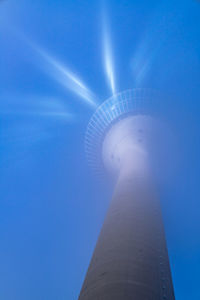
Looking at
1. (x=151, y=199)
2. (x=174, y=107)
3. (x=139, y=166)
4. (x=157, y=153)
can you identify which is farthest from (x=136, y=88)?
(x=151, y=199)

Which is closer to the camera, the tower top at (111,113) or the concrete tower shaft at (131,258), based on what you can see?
the concrete tower shaft at (131,258)

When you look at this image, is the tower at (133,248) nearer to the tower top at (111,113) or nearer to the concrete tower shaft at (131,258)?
the concrete tower shaft at (131,258)

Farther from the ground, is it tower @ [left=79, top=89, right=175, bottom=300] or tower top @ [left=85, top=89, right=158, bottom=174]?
tower top @ [left=85, top=89, right=158, bottom=174]

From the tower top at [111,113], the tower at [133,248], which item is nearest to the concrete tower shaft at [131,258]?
the tower at [133,248]

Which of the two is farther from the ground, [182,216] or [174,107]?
[174,107]

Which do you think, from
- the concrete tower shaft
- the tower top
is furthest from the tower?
the tower top

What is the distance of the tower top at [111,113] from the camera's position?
14039 millimetres

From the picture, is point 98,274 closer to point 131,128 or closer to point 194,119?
point 131,128

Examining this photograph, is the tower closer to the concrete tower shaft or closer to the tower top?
the concrete tower shaft

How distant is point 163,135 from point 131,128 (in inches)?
74.2

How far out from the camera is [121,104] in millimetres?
14656

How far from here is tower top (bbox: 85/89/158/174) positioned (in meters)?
14.0

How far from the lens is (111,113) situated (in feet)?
48.7

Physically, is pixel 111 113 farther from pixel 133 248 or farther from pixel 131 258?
pixel 131 258
